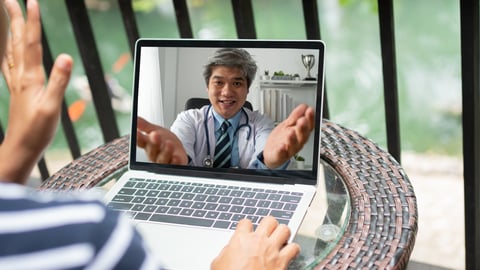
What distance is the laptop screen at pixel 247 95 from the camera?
103 cm

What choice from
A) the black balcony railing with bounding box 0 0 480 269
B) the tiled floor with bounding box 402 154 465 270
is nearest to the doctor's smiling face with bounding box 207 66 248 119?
the black balcony railing with bounding box 0 0 480 269

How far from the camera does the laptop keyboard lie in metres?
0.94

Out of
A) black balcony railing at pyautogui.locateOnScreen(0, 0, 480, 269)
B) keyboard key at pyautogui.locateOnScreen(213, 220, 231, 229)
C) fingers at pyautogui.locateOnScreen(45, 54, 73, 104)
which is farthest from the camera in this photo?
black balcony railing at pyautogui.locateOnScreen(0, 0, 480, 269)

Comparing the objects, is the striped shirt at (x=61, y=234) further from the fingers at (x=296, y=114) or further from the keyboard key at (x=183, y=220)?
the fingers at (x=296, y=114)

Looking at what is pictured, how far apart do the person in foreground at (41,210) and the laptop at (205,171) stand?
0.19 meters

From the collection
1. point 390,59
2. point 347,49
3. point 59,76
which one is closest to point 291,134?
point 59,76

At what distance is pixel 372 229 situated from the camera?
2.91ft

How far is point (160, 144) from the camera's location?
44.6 inches

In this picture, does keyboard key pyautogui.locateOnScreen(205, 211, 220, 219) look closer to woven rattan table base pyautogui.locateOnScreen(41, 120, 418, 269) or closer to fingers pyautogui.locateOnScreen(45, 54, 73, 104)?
woven rattan table base pyautogui.locateOnScreen(41, 120, 418, 269)

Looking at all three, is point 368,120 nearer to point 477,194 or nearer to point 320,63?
point 477,194

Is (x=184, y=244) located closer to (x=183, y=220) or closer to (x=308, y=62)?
(x=183, y=220)

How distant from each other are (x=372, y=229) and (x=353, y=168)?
0.66 ft

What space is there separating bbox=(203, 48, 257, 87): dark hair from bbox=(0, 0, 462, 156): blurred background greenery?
79 cm

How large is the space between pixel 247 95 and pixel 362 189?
288 millimetres
